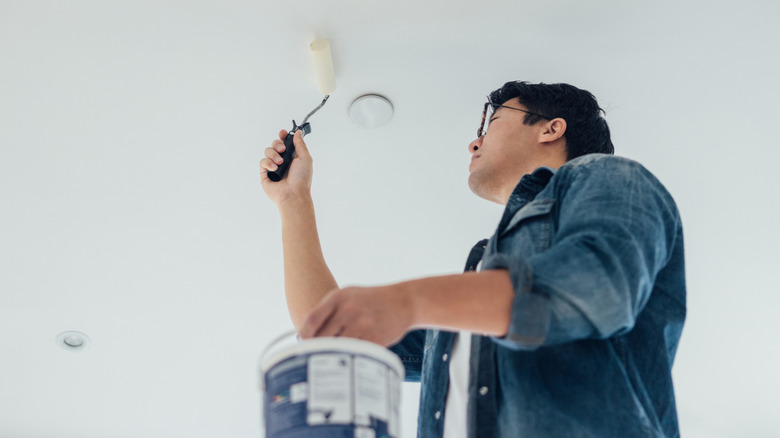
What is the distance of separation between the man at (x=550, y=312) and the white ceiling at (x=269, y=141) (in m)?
0.63

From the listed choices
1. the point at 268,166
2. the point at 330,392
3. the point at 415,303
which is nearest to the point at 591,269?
the point at 415,303

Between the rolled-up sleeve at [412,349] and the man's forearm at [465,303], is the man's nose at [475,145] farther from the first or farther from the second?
the man's forearm at [465,303]

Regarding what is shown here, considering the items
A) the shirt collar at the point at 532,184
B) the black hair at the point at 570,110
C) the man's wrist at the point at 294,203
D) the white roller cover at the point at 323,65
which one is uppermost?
the white roller cover at the point at 323,65

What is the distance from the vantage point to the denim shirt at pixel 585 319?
2.40ft

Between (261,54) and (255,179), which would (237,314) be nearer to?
(255,179)

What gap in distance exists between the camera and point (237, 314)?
2367 mm

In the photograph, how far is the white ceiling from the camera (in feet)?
5.57


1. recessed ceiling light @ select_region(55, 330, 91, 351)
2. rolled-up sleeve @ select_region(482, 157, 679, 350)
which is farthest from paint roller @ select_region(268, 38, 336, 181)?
recessed ceiling light @ select_region(55, 330, 91, 351)

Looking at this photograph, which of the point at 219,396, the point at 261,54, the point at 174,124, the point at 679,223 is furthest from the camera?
the point at 219,396

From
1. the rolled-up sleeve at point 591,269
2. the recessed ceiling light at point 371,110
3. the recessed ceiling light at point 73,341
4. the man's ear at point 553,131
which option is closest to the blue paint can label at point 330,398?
the rolled-up sleeve at point 591,269

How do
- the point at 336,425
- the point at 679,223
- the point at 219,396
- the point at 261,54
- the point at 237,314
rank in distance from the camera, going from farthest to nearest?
the point at 219,396 < the point at 237,314 < the point at 261,54 < the point at 679,223 < the point at 336,425

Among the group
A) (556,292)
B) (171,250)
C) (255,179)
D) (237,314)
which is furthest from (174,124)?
(556,292)

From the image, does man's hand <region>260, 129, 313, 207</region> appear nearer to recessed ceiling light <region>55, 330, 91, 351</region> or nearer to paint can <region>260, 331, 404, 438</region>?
paint can <region>260, 331, 404, 438</region>

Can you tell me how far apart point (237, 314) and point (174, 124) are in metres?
0.77
